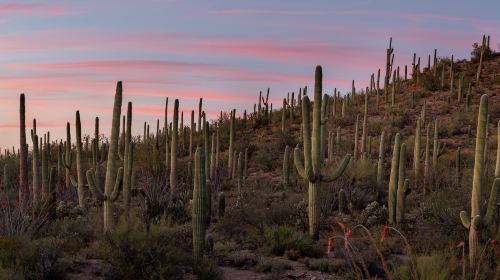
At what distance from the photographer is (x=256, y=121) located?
38875 mm

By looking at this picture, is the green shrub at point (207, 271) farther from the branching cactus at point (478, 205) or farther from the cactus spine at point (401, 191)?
the cactus spine at point (401, 191)

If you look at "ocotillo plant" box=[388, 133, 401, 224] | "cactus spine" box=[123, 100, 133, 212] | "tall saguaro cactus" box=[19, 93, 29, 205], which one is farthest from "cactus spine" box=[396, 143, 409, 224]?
"tall saguaro cactus" box=[19, 93, 29, 205]

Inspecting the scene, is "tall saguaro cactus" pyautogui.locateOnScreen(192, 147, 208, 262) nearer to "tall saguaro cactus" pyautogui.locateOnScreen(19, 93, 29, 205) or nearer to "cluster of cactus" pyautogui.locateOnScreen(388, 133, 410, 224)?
"cluster of cactus" pyautogui.locateOnScreen(388, 133, 410, 224)

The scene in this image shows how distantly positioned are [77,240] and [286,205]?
6.85 metres

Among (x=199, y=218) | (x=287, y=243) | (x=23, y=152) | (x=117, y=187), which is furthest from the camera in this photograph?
(x=23, y=152)

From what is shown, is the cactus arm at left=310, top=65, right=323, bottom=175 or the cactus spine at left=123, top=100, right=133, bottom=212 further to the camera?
the cactus spine at left=123, top=100, right=133, bottom=212

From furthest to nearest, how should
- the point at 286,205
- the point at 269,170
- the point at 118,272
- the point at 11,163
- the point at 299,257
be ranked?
1. the point at 11,163
2. the point at 269,170
3. the point at 286,205
4. the point at 299,257
5. the point at 118,272

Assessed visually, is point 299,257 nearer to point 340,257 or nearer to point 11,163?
point 340,257

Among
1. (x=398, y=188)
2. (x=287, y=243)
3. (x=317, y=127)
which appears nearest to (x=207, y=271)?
(x=287, y=243)

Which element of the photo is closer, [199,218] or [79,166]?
[199,218]

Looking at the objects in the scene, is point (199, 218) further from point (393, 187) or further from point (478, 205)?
point (393, 187)

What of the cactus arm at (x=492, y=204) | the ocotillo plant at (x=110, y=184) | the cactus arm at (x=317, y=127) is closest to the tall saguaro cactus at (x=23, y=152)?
the ocotillo plant at (x=110, y=184)

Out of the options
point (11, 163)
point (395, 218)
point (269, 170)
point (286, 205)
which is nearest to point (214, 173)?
point (269, 170)

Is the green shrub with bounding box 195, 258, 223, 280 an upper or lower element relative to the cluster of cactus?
lower
